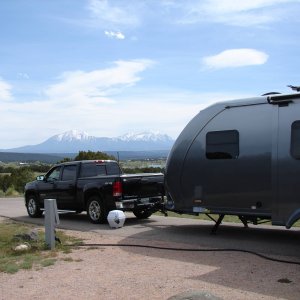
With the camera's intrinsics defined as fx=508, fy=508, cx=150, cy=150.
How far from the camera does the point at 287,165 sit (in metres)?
9.17

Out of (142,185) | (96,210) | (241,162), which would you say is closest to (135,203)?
(142,185)

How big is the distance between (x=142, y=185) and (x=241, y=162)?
171 inches

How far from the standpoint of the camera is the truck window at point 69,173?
590 inches

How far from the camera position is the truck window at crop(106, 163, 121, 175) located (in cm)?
1536

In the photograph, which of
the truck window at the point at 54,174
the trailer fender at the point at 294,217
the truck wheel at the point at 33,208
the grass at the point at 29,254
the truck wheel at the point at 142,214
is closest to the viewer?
the grass at the point at 29,254

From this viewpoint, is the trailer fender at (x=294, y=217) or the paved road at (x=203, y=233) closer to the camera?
the trailer fender at (x=294, y=217)

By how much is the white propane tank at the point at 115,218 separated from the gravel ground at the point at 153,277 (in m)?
3.31

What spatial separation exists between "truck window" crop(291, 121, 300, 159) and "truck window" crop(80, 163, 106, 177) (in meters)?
7.08

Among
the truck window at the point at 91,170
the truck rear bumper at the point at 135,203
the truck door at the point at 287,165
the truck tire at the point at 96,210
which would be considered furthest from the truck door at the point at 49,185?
the truck door at the point at 287,165

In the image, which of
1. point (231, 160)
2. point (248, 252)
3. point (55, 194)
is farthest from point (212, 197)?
point (55, 194)

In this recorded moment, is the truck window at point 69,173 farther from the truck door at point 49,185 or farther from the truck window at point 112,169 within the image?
the truck window at point 112,169

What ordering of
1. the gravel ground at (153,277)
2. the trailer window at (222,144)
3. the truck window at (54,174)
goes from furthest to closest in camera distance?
the truck window at (54,174)
the trailer window at (222,144)
the gravel ground at (153,277)

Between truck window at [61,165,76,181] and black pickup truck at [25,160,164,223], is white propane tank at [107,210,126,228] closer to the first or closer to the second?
black pickup truck at [25,160,164,223]

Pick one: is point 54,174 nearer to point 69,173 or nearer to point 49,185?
point 49,185
